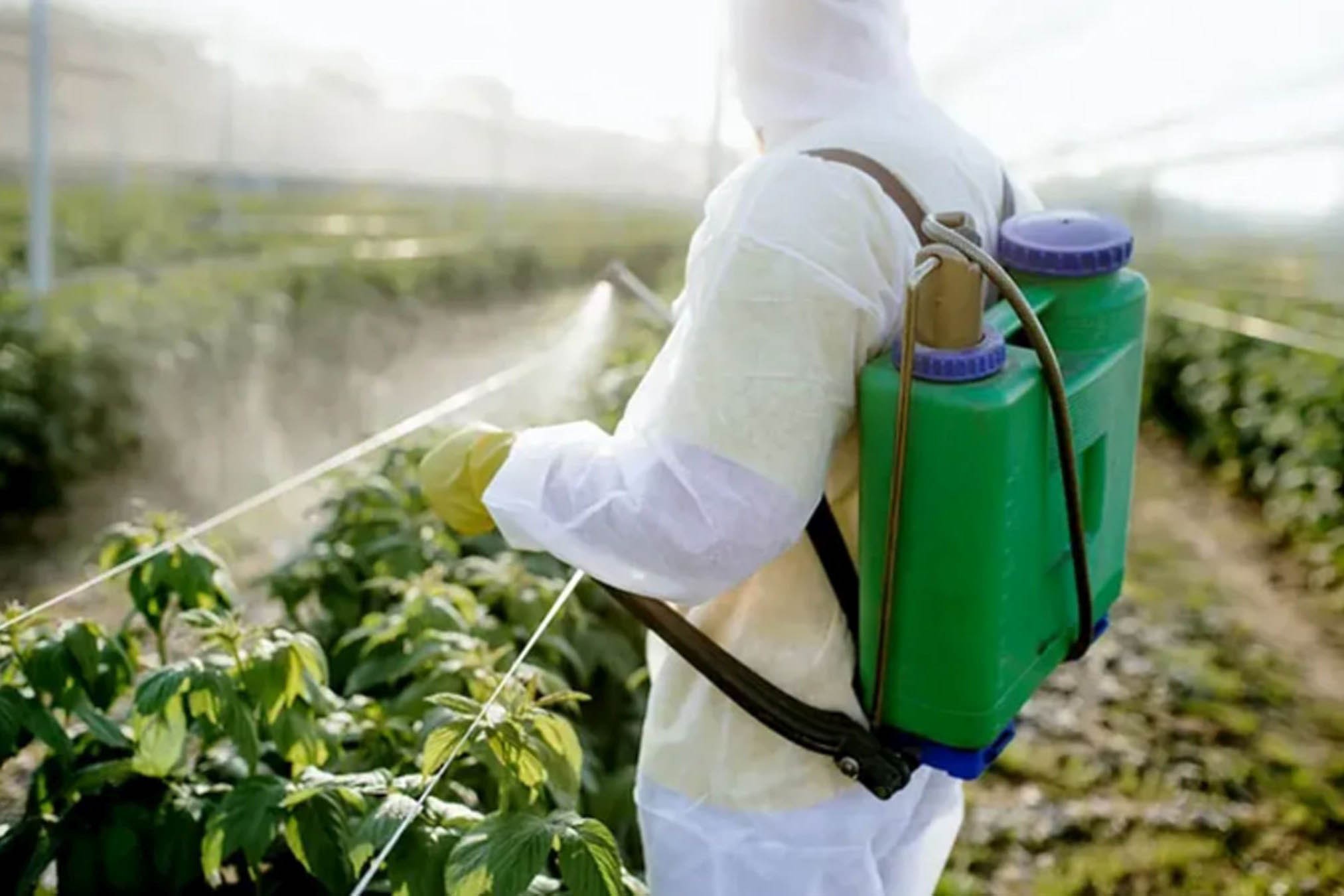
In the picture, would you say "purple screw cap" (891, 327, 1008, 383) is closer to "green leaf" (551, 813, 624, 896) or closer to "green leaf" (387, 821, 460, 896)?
"green leaf" (551, 813, 624, 896)

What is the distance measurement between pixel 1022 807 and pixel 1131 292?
6.56ft

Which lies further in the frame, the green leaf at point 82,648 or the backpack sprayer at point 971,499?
the green leaf at point 82,648

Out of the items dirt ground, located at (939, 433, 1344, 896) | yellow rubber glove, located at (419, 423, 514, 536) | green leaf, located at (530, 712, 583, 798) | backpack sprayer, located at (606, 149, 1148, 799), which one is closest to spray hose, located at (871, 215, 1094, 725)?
backpack sprayer, located at (606, 149, 1148, 799)

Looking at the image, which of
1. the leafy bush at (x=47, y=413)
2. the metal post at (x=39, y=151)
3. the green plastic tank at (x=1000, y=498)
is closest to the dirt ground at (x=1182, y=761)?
the green plastic tank at (x=1000, y=498)

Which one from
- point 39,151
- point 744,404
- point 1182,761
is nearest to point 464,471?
point 744,404

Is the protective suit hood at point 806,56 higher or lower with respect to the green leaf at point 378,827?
higher

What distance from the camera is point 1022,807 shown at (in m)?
3.34

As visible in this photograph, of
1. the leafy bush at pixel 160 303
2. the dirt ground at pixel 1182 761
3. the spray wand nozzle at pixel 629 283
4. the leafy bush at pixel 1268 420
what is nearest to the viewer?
the spray wand nozzle at pixel 629 283

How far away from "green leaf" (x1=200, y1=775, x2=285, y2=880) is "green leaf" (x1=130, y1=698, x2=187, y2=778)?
85 mm

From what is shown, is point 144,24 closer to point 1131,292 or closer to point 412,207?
point 412,207

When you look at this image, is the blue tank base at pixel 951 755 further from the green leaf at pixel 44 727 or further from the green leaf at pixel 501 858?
the green leaf at pixel 44 727

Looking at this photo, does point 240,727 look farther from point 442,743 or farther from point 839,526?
point 839,526

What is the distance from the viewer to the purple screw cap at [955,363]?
134 cm

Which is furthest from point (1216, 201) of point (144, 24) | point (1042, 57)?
point (144, 24)
